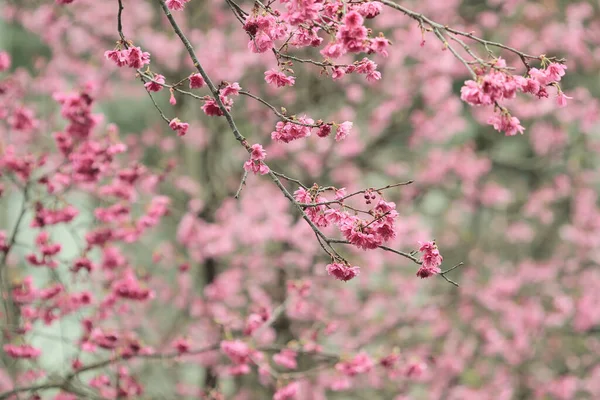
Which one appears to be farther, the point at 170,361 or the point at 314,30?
the point at 170,361

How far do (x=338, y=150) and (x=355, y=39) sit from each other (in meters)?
6.68

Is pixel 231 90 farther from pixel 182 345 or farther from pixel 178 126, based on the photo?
pixel 182 345

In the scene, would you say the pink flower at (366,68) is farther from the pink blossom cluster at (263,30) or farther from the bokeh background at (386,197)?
the bokeh background at (386,197)

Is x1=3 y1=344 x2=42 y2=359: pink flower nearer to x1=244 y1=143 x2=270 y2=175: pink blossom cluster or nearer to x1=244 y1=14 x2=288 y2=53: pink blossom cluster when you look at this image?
x1=244 y1=143 x2=270 y2=175: pink blossom cluster

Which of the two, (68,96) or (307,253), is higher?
(307,253)

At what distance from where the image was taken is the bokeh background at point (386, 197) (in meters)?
8.33

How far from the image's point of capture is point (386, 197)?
8703mm

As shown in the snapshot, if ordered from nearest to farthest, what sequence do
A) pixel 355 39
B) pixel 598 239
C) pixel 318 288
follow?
pixel 355 39
pixel 318 288
pixel 598 239

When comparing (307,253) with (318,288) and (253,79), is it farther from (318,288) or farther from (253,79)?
(253,79)

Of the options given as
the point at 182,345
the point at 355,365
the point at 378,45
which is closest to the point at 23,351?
the point at 182,345

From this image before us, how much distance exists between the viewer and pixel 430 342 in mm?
9711

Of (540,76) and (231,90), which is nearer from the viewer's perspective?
(540,76)

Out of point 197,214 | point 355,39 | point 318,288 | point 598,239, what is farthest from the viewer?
point 598,239

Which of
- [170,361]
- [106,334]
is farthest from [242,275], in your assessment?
[106,334]
